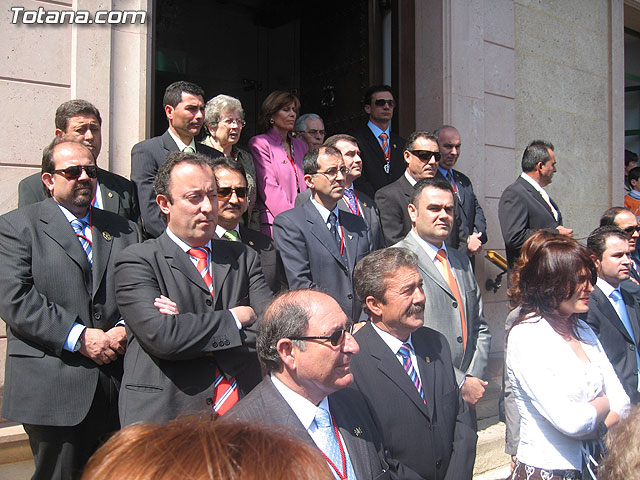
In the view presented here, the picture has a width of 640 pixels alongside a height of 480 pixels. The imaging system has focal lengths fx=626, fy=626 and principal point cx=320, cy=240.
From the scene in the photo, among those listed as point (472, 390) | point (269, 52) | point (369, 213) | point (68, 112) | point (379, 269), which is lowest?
point (472, 390)

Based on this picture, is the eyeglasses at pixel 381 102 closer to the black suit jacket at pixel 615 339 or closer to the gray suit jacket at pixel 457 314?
the gray suit jacket at pixel 457 314

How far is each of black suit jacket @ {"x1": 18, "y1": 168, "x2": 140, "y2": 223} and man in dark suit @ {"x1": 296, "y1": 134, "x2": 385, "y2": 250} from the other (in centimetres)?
128

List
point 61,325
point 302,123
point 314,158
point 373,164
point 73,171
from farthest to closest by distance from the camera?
point 373,164, point 302,123, point 314,158, point 73,171, point 61,325

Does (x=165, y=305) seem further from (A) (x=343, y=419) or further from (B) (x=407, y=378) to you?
(B) (x=407, y=378)

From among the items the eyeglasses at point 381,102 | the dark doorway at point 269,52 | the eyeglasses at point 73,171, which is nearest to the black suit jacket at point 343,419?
the eyeglasses at point 73,171

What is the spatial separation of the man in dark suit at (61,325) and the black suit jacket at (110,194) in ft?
1.54

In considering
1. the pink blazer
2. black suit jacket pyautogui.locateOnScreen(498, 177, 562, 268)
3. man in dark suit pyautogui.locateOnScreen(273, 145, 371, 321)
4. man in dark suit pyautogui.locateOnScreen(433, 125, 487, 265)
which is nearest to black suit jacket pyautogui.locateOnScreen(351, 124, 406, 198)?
man in dark suit pyautogui.locateOnScreen(433, 125, 487, 265)

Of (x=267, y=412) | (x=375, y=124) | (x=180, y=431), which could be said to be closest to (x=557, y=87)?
(x=375, y=124)

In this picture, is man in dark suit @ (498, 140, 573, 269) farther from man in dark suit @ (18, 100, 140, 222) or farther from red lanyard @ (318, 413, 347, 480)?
red lanyard @ (318, 413, 347, 480)

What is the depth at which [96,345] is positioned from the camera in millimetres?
2953

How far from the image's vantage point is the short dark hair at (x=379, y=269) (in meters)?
3.05

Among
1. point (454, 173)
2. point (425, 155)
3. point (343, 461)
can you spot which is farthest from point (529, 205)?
point (343, 461)

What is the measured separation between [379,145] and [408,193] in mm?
1014

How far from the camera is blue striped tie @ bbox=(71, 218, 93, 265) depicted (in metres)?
3.17
